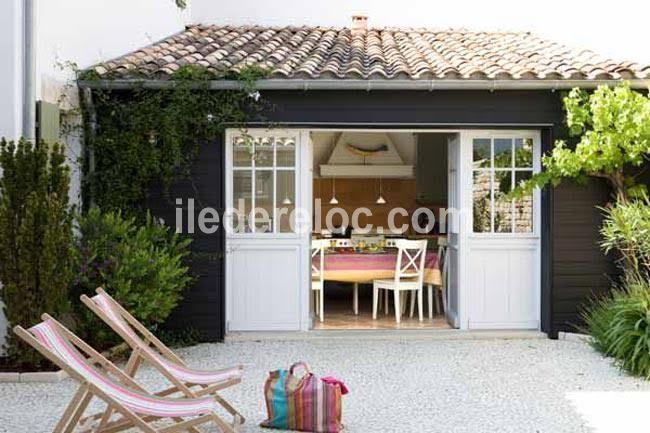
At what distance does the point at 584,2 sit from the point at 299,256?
6145 millimetres

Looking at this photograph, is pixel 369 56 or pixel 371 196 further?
pixel 371 196

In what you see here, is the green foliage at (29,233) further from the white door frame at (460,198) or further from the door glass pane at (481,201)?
the door glass pane at (481,201)

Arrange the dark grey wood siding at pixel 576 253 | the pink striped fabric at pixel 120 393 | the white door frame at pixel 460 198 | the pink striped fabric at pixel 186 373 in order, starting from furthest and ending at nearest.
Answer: the white door frame at pixel 460 198
the dark grey wood siding at pixel 576 253
the pink striped fabric at pixel 186 373
the pink striped fabric at pixel 120 393

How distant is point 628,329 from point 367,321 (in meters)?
4.07

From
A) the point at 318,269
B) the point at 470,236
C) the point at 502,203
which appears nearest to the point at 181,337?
the point at 318,269

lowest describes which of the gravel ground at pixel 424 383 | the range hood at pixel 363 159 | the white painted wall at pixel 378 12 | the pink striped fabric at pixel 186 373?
the gravel ground at pixel 424 383

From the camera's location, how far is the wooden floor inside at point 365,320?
10.9m

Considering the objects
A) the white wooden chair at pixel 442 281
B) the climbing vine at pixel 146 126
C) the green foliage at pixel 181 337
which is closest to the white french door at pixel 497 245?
the white wooden chair at pixel 442 281

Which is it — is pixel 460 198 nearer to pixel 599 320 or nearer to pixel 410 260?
pixel 410 260

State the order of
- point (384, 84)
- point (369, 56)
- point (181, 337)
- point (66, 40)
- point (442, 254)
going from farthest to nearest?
point (442, 254) < point (369, 56) < point (181, 337) < point (384, 84) < point (66, 40)

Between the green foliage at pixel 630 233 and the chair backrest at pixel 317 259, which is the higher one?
the green foliage at pixel 630 233

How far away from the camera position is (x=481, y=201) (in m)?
10.4

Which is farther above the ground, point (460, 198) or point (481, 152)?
point (481, 152)

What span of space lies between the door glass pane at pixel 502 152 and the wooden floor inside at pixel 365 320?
2.18 m
